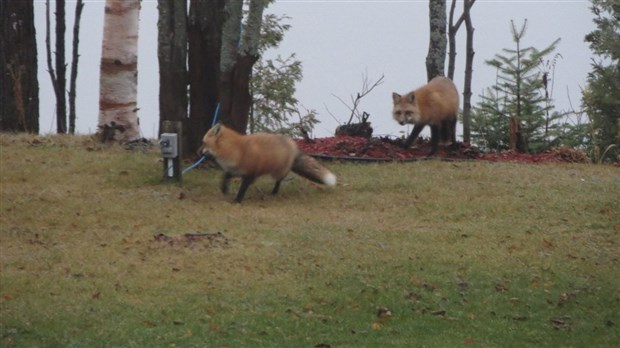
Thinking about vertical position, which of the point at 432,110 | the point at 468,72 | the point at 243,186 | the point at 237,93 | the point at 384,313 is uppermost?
the point at 468,72

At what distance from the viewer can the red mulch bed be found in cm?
1698

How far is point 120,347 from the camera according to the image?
948cm

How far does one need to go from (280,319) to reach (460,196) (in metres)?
4.90

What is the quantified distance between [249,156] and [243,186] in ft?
1.23

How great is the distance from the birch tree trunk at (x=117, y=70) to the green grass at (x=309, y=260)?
182 centimetres

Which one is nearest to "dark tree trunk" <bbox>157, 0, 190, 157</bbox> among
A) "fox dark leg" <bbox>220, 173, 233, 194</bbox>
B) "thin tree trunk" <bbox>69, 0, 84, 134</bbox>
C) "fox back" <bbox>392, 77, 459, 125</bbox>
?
"fox dark leg" <bbox>220, 173, 233, 194</bbox>

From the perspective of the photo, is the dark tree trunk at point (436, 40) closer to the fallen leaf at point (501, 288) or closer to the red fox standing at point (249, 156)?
the red fox standing at point (249, 156)

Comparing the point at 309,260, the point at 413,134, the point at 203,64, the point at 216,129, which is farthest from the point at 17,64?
the point at 309,260

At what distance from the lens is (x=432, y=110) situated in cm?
1778

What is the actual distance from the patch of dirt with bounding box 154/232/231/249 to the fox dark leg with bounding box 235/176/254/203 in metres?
1.86

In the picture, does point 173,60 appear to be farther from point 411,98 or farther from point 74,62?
point 74,62

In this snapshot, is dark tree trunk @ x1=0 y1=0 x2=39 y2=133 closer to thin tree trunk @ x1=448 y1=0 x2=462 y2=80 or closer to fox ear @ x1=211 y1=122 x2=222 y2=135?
fox ear @ x1=211 y1=122 x2=222 y2=135

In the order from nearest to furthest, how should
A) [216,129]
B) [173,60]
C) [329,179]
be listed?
[216,129] → [329,179] → [173,60]

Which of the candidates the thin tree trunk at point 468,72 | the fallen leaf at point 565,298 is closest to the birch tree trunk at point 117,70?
the thin tree trunk at point 468,72
